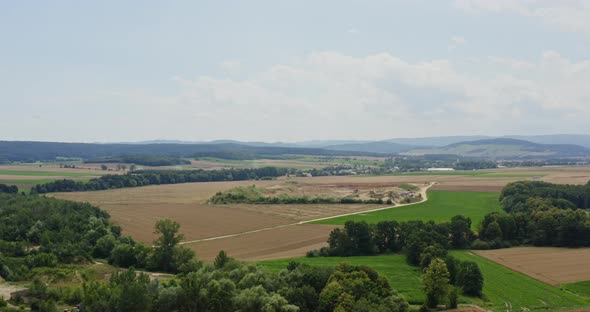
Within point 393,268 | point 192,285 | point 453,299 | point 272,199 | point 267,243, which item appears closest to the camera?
point 192,285

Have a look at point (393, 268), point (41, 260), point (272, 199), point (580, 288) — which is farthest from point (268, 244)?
point (272, 199)

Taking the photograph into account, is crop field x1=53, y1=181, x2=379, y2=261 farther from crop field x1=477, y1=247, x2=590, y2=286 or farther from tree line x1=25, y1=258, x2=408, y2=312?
crop field x1=477, y1=247, x2=590, y2=286

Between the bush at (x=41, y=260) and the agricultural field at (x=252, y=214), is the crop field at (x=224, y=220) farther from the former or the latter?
the bush at (x=41, y=260)

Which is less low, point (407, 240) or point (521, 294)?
point (407, 240)

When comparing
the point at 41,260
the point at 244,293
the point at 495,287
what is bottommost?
the point at 495,287

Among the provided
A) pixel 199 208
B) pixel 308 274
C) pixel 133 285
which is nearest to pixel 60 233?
pixel 133 285

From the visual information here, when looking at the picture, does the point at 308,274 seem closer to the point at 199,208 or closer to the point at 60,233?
the point at 60,233

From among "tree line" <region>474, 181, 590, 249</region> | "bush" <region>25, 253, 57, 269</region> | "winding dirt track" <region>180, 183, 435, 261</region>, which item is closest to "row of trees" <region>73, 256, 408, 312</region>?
"bush" <region>25, 253, 57, 269</region>

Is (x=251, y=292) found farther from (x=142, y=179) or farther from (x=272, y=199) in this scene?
(x=142, y=179)
